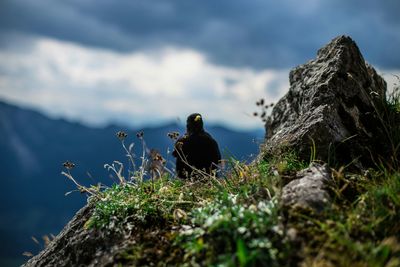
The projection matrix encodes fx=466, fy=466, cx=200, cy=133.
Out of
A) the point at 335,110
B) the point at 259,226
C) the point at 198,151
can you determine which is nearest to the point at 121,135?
the point at 335,110

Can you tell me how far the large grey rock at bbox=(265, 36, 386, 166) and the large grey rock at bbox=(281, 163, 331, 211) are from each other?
0.84 meters

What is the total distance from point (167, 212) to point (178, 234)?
0.66 m

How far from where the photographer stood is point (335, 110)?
18.8 feet

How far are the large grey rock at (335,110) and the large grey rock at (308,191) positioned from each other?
0.84 m

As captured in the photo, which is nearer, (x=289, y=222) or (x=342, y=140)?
(x=289, y=222)

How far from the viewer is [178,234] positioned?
12.4 ft

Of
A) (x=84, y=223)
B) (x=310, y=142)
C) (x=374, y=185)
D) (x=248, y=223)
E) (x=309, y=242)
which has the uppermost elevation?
(x=310, y=142)

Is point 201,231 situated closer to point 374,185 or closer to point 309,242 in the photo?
point 309,242

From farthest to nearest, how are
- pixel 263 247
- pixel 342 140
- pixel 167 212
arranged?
pixel 342 140
pixel 167 212
pixel 263 247

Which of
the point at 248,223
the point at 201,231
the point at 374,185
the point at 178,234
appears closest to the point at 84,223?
the point at 178,234

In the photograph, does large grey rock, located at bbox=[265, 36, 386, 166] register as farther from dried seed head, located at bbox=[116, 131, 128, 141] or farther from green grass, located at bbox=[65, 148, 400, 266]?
dried seed head, located at bbox=[116, 131, 128, 141]

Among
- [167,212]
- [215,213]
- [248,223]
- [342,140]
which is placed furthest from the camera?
[342,140]

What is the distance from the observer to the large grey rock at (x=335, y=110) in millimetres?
5312

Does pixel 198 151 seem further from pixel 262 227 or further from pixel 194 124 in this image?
pixel 262 227
